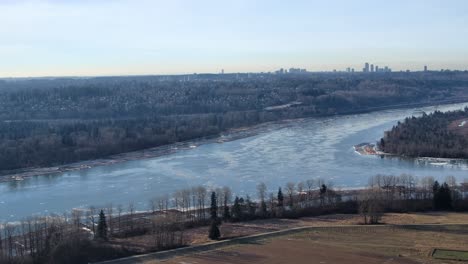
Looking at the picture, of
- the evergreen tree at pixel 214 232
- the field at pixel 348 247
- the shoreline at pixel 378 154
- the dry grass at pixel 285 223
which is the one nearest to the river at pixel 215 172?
the shoreline at pixel 378 154

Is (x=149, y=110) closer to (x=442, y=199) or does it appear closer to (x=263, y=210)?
(x=263, y=210)

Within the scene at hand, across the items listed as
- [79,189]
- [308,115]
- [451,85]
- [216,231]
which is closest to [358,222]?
[216,231]

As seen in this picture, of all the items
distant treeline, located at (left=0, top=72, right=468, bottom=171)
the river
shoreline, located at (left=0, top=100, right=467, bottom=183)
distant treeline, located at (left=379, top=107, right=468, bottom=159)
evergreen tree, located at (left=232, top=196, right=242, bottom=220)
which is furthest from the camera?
distant treeline, located at (left=0, top=72, right=468, bottom=171)

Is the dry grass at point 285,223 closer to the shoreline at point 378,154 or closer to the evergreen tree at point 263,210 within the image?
the evergreen tree at point 263,210

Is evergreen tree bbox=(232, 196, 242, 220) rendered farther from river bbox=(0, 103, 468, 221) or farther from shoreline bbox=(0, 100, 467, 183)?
shoreline bbox=(0, 100, 467, 183)

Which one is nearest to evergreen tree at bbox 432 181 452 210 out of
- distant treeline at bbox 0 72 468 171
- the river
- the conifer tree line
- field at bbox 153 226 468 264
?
the conifer tree line
